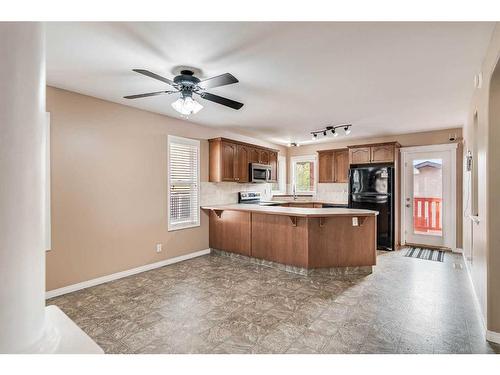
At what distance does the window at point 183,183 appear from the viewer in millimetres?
4586

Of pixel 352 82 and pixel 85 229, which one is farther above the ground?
pixel 352 82

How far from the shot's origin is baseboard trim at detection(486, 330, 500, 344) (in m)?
2.21

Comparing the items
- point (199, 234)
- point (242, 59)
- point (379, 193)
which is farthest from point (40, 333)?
point (379, 193)

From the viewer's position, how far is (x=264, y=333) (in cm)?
237

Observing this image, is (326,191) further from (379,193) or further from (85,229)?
(85,229)

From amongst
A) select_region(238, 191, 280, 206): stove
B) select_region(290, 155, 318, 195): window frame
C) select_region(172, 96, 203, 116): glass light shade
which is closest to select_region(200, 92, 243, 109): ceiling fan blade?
select_region(172, 96, 203, 116): glass light shade

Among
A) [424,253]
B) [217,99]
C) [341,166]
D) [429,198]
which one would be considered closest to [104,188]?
[217,99]

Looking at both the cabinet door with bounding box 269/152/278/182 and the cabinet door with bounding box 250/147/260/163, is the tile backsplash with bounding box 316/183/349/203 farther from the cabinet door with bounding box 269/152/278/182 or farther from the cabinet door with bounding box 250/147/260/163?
the cabinet door with bounding box 250/147/260/163

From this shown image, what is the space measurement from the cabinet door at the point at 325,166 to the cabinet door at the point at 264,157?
1449mm

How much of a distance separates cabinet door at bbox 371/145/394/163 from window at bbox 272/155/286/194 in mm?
2463

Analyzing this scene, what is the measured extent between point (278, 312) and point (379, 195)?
12.4 ft
